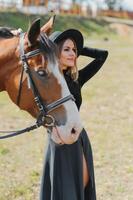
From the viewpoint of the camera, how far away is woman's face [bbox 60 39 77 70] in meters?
4.49

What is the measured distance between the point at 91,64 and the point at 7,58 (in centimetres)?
131

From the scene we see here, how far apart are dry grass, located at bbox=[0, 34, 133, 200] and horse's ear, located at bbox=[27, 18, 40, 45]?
314cm

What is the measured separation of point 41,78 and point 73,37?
0.81 meters

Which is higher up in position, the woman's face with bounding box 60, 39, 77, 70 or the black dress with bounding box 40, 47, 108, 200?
the woman's face with bounding box 60, 39, 77, 70

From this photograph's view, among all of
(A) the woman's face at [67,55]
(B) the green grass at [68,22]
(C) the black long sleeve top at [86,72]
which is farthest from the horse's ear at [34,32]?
(B) the green grass at [68,22]

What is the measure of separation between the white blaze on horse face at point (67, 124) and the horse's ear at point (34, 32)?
0.24 meters

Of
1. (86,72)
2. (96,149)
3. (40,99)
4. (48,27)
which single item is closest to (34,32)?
(48,27)

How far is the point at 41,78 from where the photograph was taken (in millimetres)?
3945

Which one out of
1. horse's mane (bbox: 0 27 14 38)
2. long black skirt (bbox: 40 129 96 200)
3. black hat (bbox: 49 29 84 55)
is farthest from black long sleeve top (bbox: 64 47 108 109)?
horse's mane (bbox: 0 27 14 38)

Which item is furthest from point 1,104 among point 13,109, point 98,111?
point 98,111

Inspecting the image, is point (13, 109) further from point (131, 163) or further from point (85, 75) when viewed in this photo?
point (85, 75)

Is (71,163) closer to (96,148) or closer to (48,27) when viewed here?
(48,27)

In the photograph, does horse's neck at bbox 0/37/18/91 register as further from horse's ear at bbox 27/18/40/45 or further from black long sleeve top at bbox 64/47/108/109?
black long sleeve top at bbox 64/47/108/109

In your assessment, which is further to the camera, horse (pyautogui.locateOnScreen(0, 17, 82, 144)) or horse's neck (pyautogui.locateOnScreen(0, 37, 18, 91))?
horse's neck (pyautogui.locateOnScreen(0, 37, 18, 91))
